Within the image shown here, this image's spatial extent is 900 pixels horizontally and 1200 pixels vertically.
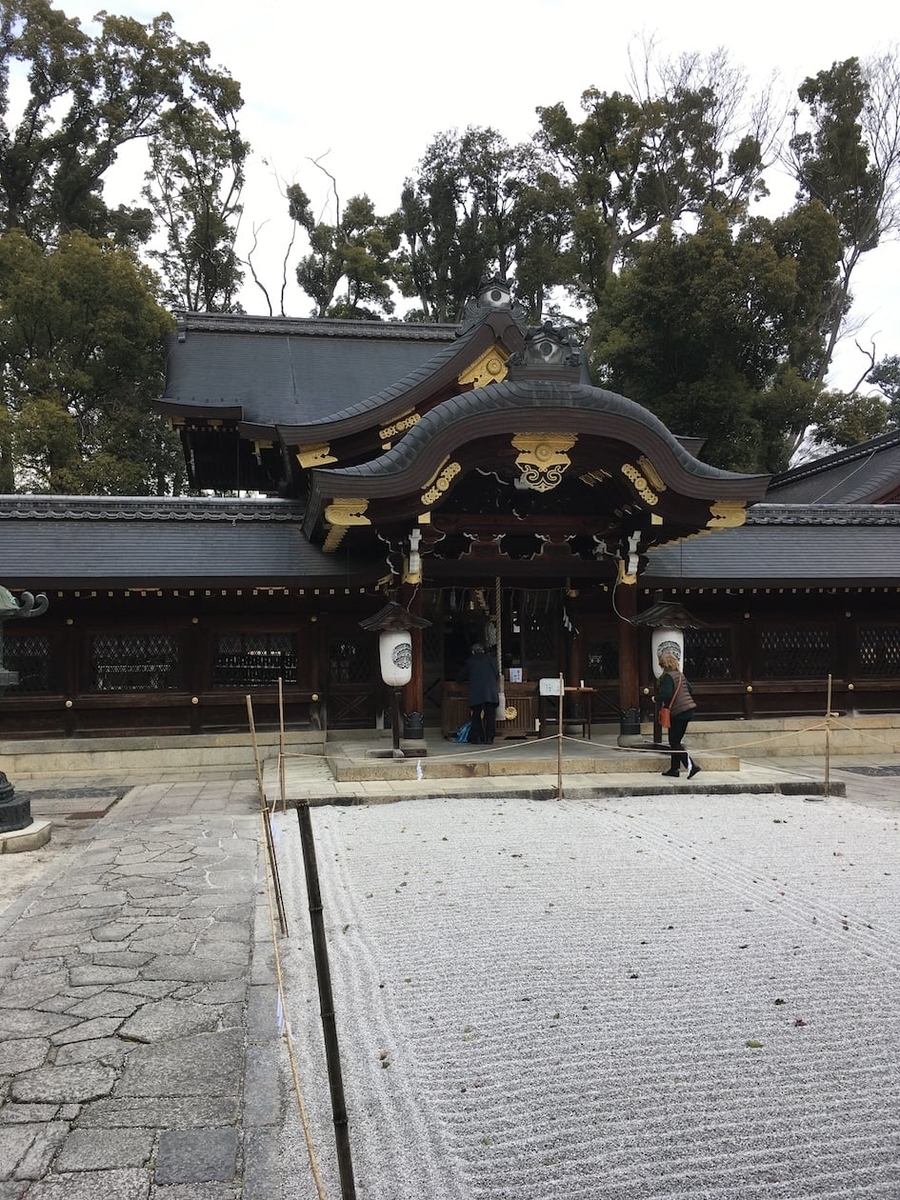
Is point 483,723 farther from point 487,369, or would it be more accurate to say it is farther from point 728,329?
point 728,329

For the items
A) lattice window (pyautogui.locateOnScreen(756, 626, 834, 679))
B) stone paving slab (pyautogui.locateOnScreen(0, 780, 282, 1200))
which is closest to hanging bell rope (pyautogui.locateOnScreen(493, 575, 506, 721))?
lattice window (pyautogui.locateOnScreen(756, 626, 834, 679))

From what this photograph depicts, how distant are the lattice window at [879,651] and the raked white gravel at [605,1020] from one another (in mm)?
8052

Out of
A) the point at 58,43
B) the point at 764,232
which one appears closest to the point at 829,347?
the point at 764,232

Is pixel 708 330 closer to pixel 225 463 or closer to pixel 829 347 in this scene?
pixel 829 347

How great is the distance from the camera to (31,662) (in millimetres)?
11781

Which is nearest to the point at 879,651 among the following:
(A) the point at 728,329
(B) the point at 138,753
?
(B) the point at 138,753

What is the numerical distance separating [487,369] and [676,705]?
609 centimetres

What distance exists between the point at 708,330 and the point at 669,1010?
23777mm

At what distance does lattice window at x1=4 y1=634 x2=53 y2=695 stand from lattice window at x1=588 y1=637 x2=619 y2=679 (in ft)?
25.9

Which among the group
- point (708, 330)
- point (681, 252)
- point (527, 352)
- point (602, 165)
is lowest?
point (527, 352)

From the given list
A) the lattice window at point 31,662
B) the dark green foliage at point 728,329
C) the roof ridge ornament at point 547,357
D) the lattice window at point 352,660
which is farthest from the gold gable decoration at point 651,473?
the dark green foliage at point 728,329

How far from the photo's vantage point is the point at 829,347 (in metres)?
29.0

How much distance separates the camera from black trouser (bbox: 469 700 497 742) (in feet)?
37.5

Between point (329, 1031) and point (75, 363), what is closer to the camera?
point (329, 1031)
